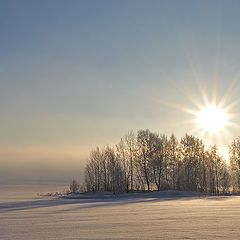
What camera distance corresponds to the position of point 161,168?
184ft

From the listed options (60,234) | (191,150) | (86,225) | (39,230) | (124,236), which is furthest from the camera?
(191,150)

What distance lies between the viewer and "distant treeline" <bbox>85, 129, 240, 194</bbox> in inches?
2192

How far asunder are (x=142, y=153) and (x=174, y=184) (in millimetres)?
5758

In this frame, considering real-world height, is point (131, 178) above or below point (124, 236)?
above

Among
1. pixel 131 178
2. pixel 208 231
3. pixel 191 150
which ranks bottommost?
pixel 208 231

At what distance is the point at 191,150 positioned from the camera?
2351 inches

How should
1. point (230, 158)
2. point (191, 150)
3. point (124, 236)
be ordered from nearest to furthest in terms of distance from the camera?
1. point (124, 236)
2. point (230, 158)
3. point (191, 150)

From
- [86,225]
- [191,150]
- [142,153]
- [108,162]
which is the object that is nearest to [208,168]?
[191,150]

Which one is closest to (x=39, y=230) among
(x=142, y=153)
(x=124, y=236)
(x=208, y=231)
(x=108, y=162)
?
(x=124, y=236)

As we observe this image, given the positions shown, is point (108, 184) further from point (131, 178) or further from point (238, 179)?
point (238, 179)

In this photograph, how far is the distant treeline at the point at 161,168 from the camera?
55688mm

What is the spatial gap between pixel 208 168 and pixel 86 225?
48.0m

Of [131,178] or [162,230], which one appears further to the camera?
[131,178]

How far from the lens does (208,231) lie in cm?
1180
